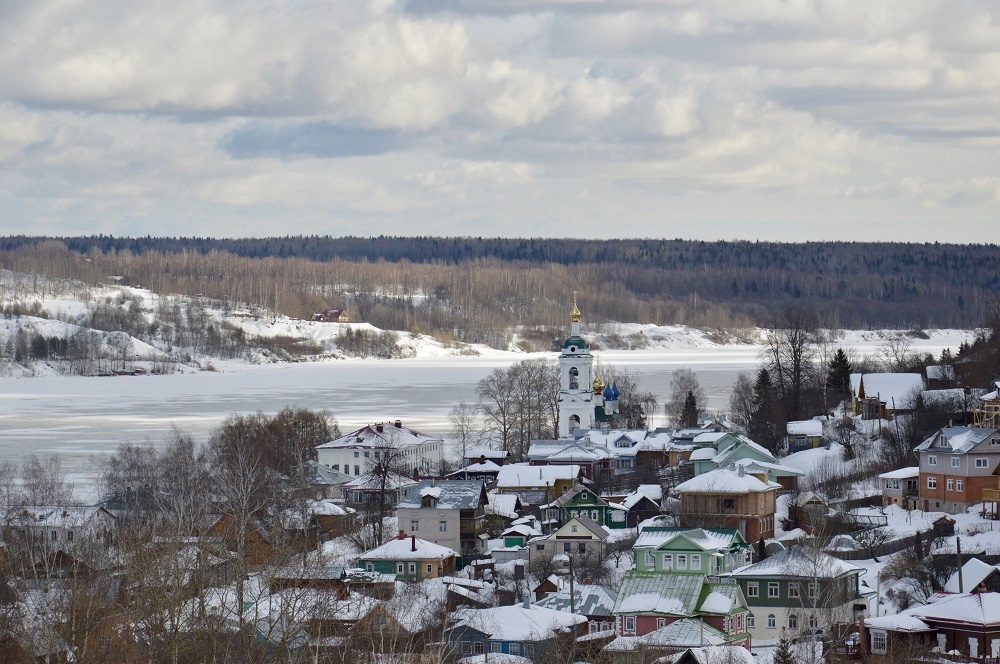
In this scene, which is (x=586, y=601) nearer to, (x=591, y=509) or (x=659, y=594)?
(x=659, y=594)

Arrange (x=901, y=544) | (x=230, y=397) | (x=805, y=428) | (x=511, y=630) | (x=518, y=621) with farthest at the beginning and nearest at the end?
(x=230, y=397) → (x=805, y=428) → (x=901, y=544) → (x=518, y=621) → (x=511, y=630)

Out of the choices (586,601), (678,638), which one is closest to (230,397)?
(586,601)

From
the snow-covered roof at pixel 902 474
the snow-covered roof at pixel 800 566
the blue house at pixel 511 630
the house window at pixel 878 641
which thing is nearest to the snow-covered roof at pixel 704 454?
the snow-covered roof at pixel 902 474

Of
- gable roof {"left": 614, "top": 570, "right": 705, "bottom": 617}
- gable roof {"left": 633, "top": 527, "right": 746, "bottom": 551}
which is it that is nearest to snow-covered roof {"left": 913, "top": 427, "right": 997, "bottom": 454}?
gable roof {"left": 633, "top": 527, "right": 746, "bottom": 551}

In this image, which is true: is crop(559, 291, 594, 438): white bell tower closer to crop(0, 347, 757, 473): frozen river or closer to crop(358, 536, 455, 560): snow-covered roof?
crop(0, 347, 757, 473): frozen river

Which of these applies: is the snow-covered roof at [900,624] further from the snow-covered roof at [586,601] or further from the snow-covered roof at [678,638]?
the snow-covered roof at [586,601]


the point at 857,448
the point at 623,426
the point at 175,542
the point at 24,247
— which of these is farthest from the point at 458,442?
the point at 24,247
